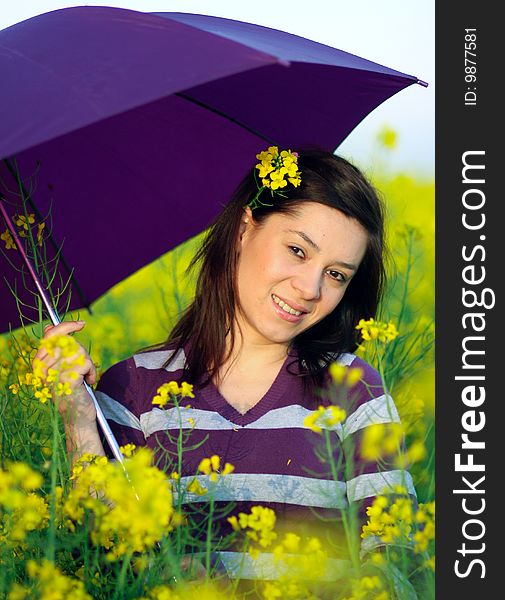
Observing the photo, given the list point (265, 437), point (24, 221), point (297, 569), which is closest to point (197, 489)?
point (297, 569)

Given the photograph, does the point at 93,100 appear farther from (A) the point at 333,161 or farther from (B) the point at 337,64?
(A) the point at 333,161

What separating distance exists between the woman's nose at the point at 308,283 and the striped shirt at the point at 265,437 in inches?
9.8

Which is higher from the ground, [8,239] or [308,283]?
[8,239]

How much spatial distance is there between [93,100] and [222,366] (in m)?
0.95

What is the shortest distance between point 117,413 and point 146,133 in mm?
761

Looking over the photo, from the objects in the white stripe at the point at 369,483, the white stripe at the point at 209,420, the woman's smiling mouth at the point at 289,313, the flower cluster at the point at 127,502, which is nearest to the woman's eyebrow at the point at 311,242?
the woman's smiling mouth at the point at 289,313

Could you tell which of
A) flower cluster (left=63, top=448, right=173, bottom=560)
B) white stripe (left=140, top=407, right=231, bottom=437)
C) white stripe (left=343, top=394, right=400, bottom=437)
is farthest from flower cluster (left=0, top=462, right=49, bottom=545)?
white stripe (left=343, top=394, right=400, bottom=437)

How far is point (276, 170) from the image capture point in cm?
251

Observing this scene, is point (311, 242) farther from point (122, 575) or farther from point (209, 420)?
point (122, 575)

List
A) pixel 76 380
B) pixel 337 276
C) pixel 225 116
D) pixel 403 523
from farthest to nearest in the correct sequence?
Result: pixel 225 116 < pixel 337 276 < pixel 76 380 < pixel 403 523

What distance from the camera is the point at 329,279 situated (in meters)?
2.43

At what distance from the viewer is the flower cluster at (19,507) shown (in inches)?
67.8

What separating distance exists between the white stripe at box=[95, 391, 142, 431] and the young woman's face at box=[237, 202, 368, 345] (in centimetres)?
38

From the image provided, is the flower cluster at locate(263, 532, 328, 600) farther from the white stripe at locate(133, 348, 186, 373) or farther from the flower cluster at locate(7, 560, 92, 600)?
the white stripe at locate(133, 348, 186, 373)
